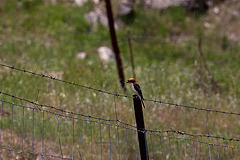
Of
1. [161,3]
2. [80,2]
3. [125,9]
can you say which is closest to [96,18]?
[125,9]

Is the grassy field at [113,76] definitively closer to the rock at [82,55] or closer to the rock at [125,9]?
the rock at [82,55]

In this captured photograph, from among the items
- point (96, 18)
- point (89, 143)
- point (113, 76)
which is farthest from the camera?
point (96, 18)

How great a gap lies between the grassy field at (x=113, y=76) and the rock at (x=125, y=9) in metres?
0.31

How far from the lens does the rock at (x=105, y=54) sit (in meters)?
11.9

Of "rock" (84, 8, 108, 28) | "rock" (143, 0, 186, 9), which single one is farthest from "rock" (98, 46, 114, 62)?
"rock" (143, 0, 186, 9)

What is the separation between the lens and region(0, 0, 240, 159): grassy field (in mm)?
6789

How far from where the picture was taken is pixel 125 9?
14562mm

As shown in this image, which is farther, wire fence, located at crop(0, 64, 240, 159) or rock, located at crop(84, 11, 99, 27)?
rock, located at crop(84, 11, 99, 27)

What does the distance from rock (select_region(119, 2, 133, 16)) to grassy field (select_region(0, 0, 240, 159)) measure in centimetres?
31

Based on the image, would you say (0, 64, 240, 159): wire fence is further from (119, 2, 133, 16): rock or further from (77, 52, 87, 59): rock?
(119, 2, 133, 16): rock

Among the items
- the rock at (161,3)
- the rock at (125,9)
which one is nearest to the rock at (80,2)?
the rock at (125,9)

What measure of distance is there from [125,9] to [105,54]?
11.1 feet

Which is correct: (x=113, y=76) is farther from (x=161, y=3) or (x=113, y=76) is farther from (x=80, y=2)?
(x=80, y=2)

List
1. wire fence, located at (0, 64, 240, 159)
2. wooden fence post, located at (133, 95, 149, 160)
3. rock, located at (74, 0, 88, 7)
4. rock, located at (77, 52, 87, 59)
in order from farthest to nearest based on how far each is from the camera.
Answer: rock, located at (74, 0, 88, 7)
rock, located at (77, 52, 87, 59)
wire fence, located at (0, 64, 240, 159)
wooden fence post, located at (133, 95, 149, 160)
